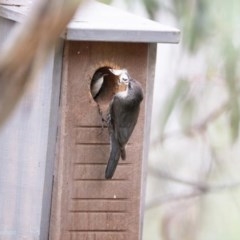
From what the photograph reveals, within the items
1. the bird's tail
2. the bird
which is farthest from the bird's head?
the bird's tail

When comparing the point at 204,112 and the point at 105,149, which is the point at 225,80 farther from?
the point at 105,149

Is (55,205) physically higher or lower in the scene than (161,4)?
lower

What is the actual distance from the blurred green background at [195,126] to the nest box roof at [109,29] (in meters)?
1.16

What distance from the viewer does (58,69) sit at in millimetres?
1819

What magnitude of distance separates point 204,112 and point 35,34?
324 cm

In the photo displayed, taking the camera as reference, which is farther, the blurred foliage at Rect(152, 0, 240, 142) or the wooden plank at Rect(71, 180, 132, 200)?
the blurred foliage at Rect(152, 0, 240, 142)

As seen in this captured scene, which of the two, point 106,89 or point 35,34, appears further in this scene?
point 106,89

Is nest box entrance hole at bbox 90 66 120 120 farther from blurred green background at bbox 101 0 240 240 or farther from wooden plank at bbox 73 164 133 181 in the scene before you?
blurred green background at bbox 101 0 240 240

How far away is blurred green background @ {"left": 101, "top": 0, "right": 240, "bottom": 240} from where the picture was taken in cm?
334

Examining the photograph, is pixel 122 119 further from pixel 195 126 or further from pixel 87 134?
pixel 195 126

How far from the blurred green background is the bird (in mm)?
1206

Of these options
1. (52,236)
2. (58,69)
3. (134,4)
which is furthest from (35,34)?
(134,4)

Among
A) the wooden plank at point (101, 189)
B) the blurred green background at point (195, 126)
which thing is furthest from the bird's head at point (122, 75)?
the blurred green background at point (195, 126)

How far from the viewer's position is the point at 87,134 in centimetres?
185
